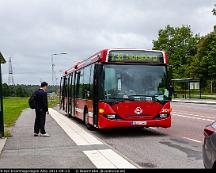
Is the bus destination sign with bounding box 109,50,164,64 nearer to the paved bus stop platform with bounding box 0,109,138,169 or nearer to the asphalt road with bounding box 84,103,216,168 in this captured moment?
the asphalt road with bounding box 84,103,216,168

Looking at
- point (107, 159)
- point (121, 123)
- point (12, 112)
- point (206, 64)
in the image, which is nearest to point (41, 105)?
point (121, 123)

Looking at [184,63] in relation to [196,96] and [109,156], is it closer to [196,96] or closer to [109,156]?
[196,96]

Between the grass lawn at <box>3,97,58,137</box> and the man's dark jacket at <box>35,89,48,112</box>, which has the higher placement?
the man's dark jacket at <box>35,89,48,112</box>

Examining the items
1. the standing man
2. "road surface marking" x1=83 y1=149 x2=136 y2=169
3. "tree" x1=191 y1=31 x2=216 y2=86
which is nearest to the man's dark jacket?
the standing man

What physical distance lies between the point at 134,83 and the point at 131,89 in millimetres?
222

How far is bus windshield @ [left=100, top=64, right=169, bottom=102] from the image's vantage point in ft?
47.1

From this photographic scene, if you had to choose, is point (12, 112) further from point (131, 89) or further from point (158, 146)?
point (158, 146)

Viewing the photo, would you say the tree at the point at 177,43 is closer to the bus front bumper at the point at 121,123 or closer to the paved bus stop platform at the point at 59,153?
the bus front bumper at the point at 121,123

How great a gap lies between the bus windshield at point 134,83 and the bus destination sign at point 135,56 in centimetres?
20

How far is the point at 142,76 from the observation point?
1460 centimetres

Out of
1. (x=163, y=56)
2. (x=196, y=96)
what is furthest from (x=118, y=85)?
(x=196, y=96)

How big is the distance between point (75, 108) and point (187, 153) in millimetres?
11161

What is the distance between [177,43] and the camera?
322ft

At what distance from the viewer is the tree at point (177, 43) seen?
9606 cm
